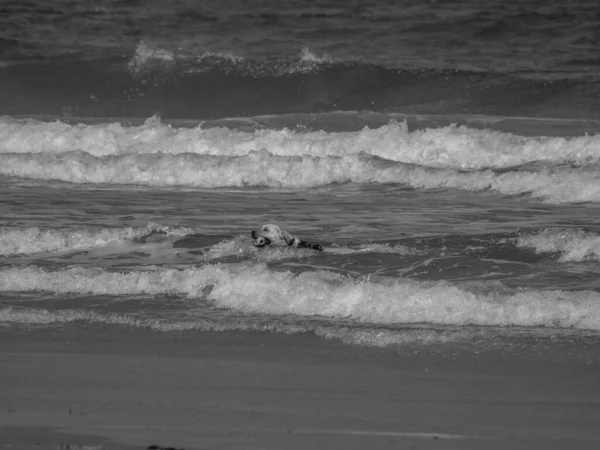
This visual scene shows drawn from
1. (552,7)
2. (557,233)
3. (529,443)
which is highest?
(552,7)

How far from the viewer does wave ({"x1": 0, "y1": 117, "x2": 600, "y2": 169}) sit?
1338 centimetres

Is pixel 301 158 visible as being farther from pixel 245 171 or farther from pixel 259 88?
pixel 259 88

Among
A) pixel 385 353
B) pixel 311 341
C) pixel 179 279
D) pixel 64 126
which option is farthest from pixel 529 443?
pixel 64 126

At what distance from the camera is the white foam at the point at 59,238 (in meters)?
8.50

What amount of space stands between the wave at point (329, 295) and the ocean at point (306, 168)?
0.01 m

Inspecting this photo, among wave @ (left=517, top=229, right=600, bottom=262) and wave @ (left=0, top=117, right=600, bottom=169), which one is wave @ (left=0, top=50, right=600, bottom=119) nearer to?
wave @ (left=0, top=117, right=600, bottom=169)

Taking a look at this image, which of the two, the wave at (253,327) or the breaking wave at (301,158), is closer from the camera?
the wave at (253,327)

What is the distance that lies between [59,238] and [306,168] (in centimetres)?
478

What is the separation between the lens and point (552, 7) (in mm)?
21984

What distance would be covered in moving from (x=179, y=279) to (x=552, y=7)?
1658cm

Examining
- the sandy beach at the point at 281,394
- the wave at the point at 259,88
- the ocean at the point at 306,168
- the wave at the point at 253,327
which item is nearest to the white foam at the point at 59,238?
the ocean at the point at 306,168

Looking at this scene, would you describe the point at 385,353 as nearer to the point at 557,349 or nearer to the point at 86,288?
the point at 557,349

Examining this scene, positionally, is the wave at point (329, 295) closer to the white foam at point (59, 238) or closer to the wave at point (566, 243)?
the white foam at point (59, 238)

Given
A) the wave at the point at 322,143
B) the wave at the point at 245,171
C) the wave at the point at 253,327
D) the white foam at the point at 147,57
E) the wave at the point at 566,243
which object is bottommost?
the wave at the point at 253,327
